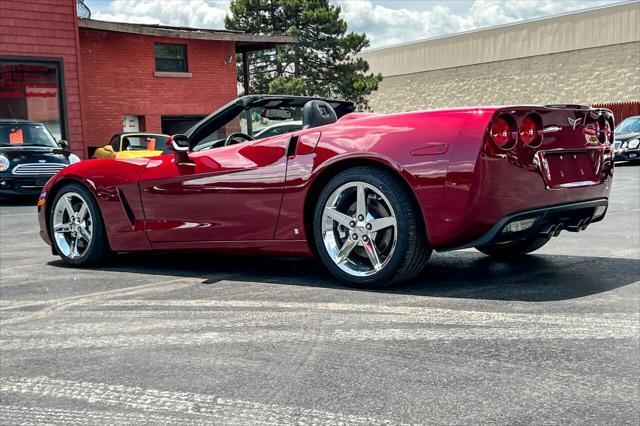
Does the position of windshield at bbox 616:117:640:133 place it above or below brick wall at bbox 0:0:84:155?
below

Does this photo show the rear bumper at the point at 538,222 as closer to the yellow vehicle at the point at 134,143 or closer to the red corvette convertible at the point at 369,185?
the red corvette convertible at the point at 369,185

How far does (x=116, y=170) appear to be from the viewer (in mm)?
5738

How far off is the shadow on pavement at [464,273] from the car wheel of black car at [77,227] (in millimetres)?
156

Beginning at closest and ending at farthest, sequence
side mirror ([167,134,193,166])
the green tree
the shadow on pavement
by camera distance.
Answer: the shadow on pavement → side mirror ([167,134,193,166]) → the green tree

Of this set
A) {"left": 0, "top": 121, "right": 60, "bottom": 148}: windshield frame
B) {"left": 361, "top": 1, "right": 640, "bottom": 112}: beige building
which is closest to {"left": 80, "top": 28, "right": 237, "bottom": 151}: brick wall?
{"left": 0, "top": 121, "right": 60, "bottom": 148}: windshield frame

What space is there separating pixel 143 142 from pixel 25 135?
2.95 meters

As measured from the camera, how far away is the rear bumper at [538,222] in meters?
4.22

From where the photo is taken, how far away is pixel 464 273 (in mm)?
5082

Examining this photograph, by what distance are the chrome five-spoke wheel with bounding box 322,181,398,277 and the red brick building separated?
17000 millimetres

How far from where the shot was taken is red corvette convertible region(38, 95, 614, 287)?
4.19 meters

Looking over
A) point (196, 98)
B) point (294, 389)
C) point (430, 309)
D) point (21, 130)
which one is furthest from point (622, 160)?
point (294, 389)

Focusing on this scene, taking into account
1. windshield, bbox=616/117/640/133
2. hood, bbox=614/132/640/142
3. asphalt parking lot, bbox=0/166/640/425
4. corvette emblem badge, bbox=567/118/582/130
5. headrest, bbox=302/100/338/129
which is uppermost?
headrest, bbox=302/100/338/129

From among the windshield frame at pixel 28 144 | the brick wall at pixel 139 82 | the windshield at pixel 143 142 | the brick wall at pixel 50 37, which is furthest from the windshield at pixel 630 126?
the windshield frame at pixel 28 144

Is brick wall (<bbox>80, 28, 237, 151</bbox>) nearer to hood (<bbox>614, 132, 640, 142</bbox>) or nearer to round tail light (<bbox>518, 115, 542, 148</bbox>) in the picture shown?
hood (<bbox>614, 132, 640, 142</bbox>)
